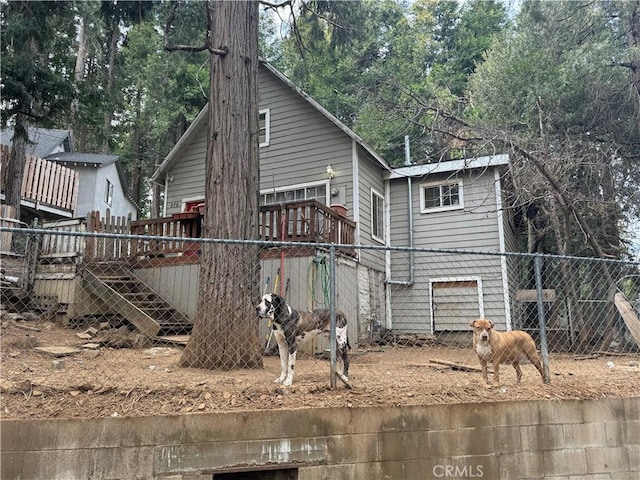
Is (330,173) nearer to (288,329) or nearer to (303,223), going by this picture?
(303,223)

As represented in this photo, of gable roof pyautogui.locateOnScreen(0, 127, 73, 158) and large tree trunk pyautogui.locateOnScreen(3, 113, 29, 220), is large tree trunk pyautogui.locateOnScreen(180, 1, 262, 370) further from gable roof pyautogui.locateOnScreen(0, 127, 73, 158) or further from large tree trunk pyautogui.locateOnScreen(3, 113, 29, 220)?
gable roof pyautogui.locateOnScreen(0, 127, 73, 158)

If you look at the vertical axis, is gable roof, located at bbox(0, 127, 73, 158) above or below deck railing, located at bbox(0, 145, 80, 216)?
above

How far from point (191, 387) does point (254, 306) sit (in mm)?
1804

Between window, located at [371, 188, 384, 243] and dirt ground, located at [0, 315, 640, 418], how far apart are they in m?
5.52

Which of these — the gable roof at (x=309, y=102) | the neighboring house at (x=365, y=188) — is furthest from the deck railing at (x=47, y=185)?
the neighboring house at (x=365, y=188)

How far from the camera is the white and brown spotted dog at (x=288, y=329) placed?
4.14 metres

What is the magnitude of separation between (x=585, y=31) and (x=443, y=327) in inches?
328

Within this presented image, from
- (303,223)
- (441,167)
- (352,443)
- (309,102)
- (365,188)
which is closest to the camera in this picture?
(352,443)

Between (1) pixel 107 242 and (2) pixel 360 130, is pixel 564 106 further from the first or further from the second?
(1) pixel 107 242

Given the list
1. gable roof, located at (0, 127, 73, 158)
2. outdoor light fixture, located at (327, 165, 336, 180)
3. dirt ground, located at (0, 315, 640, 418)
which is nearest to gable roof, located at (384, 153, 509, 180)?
outdoor light fixture, located at (327, 165, 336, 180)

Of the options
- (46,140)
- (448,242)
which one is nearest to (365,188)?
(448,242)

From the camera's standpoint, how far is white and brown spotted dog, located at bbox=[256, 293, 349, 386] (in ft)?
13.6

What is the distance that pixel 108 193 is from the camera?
21.4 m

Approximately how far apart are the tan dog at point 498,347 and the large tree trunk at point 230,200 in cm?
250
